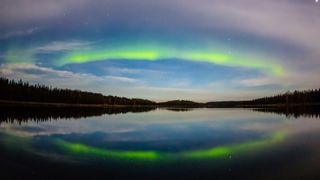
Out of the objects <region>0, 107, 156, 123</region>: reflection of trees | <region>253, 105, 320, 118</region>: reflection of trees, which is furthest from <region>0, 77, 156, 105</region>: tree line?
<region>253, 105, 320, 118</region>: reflection of trees

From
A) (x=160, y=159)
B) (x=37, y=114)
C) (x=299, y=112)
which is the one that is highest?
(x=299, y=112)

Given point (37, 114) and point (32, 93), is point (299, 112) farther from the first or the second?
point (32, 93)

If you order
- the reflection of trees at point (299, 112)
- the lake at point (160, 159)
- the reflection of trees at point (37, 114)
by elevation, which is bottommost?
the lake at point (160, 159)

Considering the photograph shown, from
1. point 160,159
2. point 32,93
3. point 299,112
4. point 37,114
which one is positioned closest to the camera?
point 160,159

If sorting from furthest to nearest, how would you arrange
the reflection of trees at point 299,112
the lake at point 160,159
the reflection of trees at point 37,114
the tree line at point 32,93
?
the tree line at point 32,93, the reflection of trees at point 299,112, the reflection of trees at point 37,114, the lake at point 160,159

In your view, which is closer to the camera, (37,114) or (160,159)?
(160,159)

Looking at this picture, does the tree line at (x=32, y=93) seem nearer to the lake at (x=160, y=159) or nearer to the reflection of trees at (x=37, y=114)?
the reflection of trees at (x=37, y=114)

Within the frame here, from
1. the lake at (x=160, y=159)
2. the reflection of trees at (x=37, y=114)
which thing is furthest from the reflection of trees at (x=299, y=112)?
the lake at (x=160, y=159)

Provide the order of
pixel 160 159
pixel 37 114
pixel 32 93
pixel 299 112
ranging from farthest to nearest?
pixel 32 93
pixel 299 112
pixel 37 114
pixel 160 159

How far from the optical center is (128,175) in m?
12.8

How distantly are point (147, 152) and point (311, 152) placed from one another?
8052mm

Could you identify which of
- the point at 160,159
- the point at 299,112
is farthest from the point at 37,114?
the point at 299,112

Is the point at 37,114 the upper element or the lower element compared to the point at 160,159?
upper

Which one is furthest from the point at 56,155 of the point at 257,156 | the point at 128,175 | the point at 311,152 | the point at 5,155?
the point at 311,152
